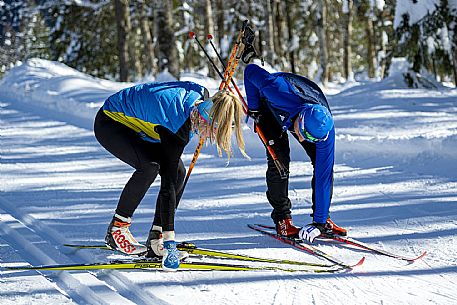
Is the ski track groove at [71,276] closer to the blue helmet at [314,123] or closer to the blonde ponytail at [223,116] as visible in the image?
the blonde ponytail at [223,116]

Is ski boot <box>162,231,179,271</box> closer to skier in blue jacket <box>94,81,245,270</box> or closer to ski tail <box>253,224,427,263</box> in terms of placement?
skier in blue jacket <box>94,81,245,270</box>

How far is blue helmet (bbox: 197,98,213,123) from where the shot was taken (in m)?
4.25

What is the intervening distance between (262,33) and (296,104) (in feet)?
78.8

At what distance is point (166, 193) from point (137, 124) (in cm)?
62

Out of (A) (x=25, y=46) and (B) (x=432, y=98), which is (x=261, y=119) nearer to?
(B) (x=432, y=98)

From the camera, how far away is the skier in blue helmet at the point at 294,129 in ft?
16.0

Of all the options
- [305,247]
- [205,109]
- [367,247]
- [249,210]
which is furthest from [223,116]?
[249,210]

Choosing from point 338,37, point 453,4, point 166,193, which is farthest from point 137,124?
point 338,37

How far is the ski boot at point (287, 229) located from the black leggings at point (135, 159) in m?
1.10

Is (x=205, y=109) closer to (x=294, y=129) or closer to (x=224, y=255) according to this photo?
(x=294, y=129)

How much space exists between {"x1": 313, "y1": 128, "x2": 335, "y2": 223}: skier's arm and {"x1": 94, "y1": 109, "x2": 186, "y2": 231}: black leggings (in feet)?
3.68

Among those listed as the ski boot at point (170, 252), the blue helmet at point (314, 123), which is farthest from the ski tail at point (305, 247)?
the ski boot at point (170, 252)

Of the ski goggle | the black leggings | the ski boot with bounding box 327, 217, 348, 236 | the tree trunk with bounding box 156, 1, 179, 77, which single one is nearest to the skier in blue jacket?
the black leggings

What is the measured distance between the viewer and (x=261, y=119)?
5.42 metres
